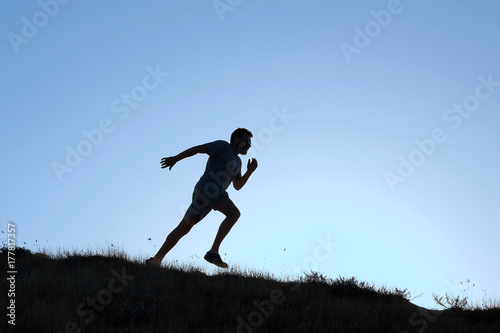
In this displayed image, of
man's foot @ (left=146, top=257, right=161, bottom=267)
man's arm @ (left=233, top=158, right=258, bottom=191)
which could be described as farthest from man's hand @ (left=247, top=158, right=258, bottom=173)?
man's foot @ (left=146, top=257, right=161, bottom=267)

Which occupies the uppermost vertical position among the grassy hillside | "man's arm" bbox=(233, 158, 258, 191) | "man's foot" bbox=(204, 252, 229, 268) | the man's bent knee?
"man's arm" bbox=(233, 158, 258, 191)

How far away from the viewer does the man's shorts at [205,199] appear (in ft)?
26.3

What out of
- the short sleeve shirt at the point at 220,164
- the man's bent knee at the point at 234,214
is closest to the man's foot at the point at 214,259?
the man's bent knee at the point at 234,214

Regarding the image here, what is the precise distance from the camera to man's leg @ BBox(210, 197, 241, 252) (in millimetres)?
7961

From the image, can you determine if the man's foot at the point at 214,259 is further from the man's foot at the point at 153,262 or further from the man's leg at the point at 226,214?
the man's foot at the point at 153,262

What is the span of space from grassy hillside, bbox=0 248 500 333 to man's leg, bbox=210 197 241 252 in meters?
0.63

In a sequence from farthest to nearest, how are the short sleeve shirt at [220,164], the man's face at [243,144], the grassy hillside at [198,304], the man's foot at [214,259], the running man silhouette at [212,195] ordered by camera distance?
the man's face at [243,144] < the short sleeve shirt at [220,164] < the running man silhouette at [212,195] < the man's foot at [214,259] < the grassy hillside at [198,304]

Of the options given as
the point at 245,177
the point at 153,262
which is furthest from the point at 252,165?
the point at 153,262

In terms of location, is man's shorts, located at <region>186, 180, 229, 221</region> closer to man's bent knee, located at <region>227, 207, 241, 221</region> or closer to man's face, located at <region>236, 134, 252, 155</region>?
man's bent knee, located at <region>227, 207, 241, 221</region>

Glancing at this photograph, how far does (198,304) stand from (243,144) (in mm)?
3200

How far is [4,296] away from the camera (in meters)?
5.55

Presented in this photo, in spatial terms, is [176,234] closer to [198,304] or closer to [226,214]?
[226,214]

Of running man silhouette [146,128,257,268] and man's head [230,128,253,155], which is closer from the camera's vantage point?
running man silhouette [146,128,257,268]

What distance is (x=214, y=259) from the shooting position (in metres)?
7.79
